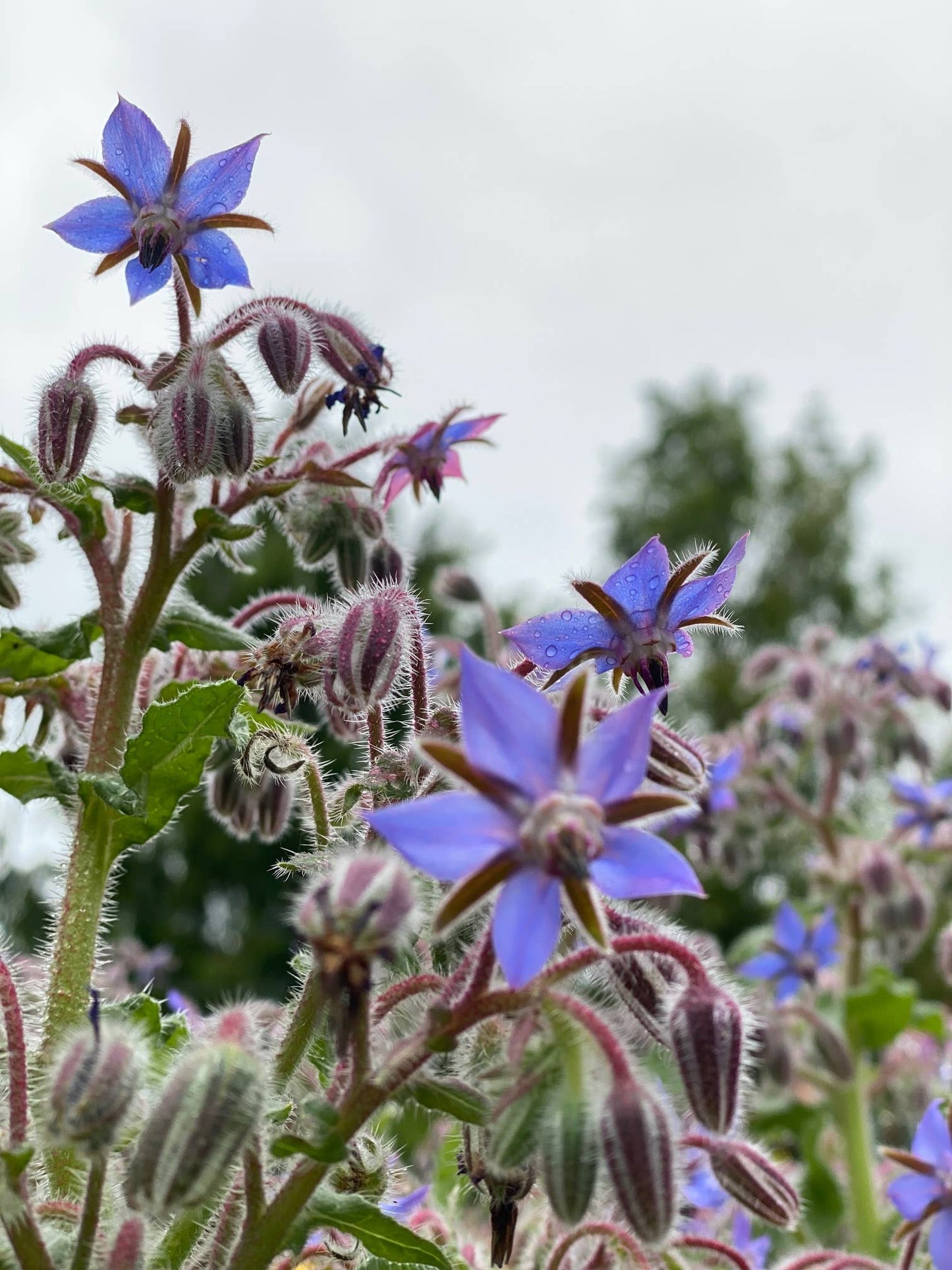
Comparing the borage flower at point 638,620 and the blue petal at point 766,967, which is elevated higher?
the blue petal at point 766,967

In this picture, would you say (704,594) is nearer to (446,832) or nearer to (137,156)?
(446,832)

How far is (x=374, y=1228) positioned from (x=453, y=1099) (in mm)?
152

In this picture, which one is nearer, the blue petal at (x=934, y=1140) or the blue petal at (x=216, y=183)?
the blue petal at (x=216, y=183)

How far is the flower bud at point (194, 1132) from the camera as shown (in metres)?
0.79

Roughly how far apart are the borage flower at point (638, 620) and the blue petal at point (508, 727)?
31 cm

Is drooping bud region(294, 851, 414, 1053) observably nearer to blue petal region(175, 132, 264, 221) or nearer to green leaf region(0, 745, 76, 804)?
green leaf region(0, 745, 76, 804)

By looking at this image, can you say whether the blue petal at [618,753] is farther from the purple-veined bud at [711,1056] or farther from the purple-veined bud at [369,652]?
the purple-veined bud at [369,652]

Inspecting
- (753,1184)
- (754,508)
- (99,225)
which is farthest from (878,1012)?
(754,508)

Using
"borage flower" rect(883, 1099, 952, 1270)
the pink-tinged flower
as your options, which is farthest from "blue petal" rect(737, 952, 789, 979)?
the pink-tinged flower

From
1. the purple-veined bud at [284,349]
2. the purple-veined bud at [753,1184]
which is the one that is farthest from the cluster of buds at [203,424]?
the purple-veined bud at [753,1184]

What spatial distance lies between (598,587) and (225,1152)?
59cm

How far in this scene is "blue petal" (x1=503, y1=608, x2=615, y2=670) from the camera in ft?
3.78

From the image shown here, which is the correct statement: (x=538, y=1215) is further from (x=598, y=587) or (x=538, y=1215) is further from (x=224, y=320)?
(x=224, y=320)

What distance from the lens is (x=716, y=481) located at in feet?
65.7
